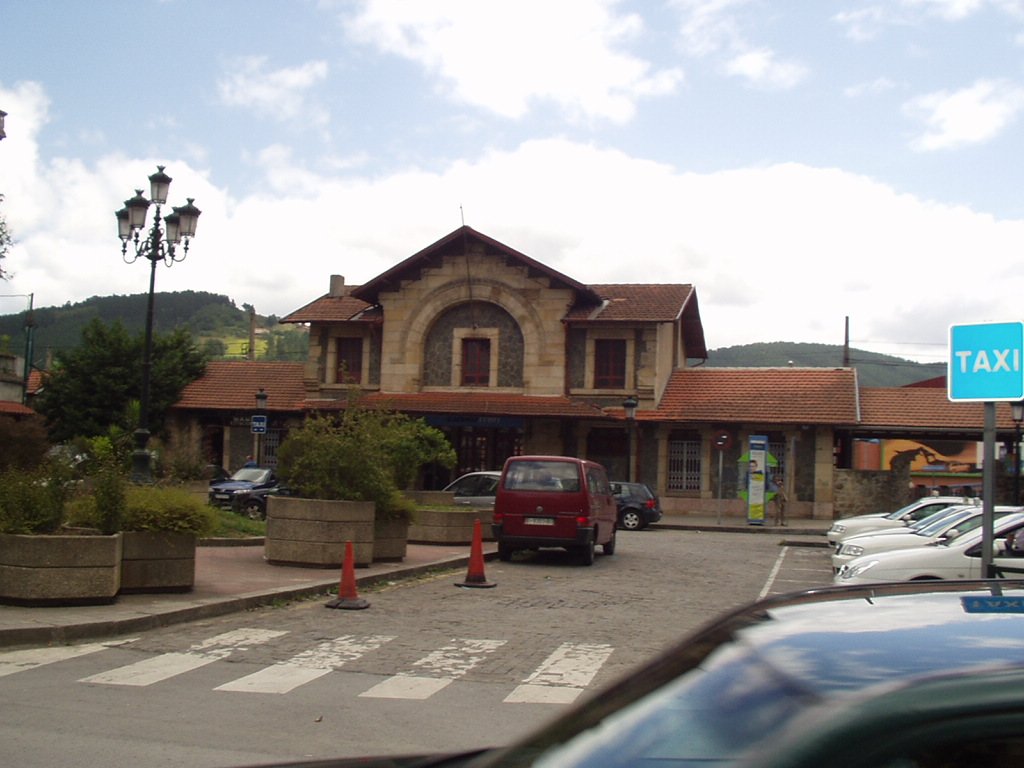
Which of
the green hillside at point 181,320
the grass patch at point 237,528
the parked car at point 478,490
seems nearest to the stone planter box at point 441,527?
the grass patch at point 237,528

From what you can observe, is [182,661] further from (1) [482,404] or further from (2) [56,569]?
(1) [482,404]

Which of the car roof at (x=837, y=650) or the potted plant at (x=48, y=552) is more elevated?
the car roof at (x=837, y=650)

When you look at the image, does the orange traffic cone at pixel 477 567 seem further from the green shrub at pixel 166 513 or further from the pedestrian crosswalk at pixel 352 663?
the pedestrian crosswalk at pixel 352 663

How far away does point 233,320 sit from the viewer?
14400cm

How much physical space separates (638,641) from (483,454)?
29953mm

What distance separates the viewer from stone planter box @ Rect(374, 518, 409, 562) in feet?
55.9

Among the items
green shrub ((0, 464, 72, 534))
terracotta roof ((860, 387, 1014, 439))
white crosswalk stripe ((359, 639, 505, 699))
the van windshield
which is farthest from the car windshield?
white crosswalk stripe ((359, 639, 505, 699))

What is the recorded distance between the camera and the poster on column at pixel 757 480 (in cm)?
3484

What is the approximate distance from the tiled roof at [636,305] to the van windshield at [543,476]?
1982 cm

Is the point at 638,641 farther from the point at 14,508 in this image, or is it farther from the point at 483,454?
the point at 483,454

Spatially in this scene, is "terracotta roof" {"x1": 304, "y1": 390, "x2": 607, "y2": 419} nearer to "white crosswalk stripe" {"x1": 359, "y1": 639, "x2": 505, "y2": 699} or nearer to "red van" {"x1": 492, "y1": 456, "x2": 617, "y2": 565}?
"red van" {"x1": 492, "y1": 456, "x2": 617, "y2": 565}

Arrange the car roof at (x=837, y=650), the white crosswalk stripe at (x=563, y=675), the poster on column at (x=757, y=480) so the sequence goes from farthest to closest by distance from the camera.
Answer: the poster on column at (x=757, y=480) → the white crosswalk stripe at (x=563, y=675) → the car roof at (x=837, y=650)

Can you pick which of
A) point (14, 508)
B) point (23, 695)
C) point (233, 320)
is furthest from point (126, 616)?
point (233, 320)

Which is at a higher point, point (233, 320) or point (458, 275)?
point (233, 320)
